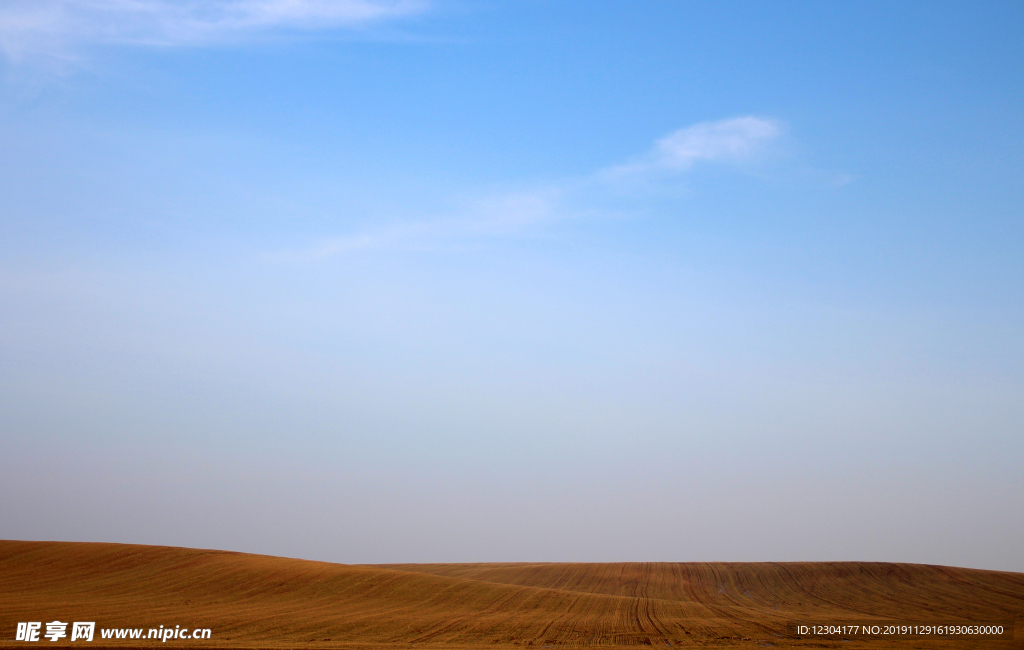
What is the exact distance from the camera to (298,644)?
28.6m

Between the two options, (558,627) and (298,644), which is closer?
(298,644)

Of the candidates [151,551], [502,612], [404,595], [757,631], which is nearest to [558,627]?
[502,612]

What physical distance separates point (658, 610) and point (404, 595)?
16553 mm

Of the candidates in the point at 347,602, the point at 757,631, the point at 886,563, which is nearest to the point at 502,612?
the point at 347,602

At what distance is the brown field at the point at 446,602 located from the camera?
32.4m

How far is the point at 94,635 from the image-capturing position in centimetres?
2911

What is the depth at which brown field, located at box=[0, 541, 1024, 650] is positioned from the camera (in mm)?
32406

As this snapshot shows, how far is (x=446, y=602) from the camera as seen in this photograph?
45875 mm

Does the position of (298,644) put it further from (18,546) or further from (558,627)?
(18,546)

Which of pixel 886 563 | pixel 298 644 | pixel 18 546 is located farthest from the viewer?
pixel 886 563

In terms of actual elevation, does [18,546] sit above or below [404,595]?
above

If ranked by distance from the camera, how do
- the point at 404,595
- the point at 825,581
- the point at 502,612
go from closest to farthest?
1. the point at 502,612
2. the point at 404,595
3. the point at 825,581

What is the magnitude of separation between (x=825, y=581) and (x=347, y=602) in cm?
5105

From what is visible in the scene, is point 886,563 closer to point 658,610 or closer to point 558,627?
point 658,610
